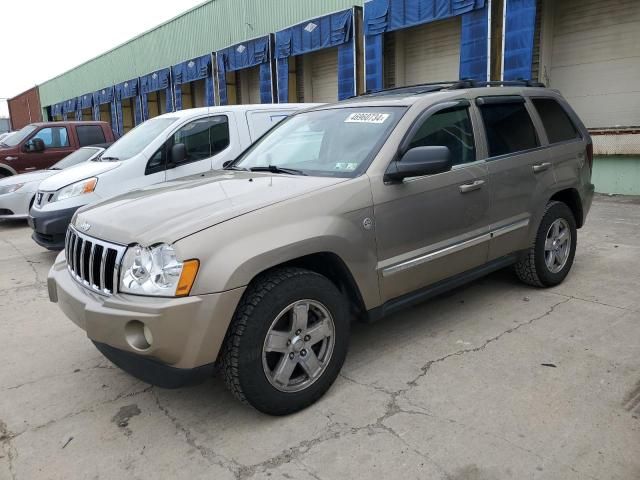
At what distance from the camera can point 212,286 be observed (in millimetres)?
2367

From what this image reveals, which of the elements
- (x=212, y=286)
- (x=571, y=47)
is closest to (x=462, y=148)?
(x=212, y=286)

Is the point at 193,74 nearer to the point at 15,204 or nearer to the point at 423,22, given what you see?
the point at 423,22

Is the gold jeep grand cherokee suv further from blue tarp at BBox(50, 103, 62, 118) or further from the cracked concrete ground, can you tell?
blue tarp at BBox(50, 103, 62, 118)

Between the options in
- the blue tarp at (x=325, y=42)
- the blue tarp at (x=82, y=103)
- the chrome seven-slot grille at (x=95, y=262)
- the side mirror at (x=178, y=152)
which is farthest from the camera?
the blue tarp at (x=82, y=103)

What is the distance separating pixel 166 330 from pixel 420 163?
170 cm

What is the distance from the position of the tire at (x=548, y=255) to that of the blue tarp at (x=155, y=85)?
80.7 ft

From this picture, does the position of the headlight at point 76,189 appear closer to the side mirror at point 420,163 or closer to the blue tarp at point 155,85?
the side mirror at point 420,163

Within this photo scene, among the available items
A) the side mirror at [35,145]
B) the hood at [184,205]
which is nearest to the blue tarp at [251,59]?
the side mirror at [35,145]

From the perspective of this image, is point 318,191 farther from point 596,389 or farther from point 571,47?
point 571,47

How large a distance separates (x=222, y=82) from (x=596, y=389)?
69.6 ft

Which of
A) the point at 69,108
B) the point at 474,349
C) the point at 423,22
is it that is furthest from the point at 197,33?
the point at 474,349

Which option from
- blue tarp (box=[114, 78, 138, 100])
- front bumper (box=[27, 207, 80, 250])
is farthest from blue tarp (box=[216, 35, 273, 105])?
front bumper (box=[27, 207, 80, 250])

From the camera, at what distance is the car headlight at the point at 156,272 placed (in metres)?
2.36

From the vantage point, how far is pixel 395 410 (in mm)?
2762
